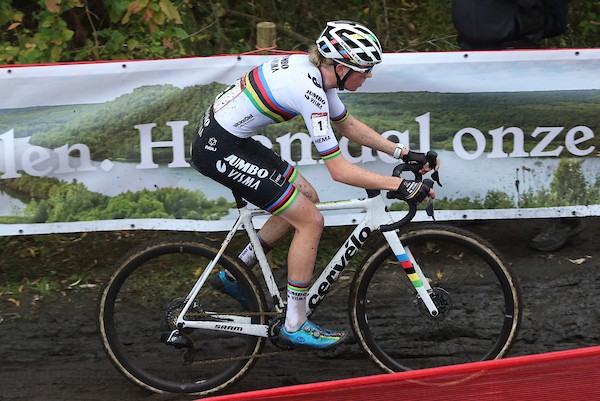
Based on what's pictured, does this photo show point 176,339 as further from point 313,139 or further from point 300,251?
point 313,139

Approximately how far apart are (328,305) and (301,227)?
1.45 meters

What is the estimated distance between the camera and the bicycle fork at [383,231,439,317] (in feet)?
17.0

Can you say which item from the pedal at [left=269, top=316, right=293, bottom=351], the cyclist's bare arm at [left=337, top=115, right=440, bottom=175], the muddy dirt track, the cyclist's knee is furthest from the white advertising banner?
the pedal at [left=269, top=316, right=293, bottom=351]

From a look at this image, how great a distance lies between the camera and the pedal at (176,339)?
539 cm

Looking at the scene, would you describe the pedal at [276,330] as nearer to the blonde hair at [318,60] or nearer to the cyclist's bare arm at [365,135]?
the cyclist's bare arm at [365,135]

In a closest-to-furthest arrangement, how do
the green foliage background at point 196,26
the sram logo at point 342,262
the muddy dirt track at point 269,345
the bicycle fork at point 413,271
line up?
the bicycle fork at point 413,271 < the sram logo at point 342,262 < the muddy dirt track at point 269,345 < the green foliage background at point 196,26

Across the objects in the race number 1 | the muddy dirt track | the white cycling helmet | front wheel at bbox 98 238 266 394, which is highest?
the white cycling helmet

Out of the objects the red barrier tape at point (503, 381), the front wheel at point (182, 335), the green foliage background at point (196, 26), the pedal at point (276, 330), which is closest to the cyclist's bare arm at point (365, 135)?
the front wheel at point (182, 335)

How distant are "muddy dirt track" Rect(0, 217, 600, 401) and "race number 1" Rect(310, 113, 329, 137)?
150 cm

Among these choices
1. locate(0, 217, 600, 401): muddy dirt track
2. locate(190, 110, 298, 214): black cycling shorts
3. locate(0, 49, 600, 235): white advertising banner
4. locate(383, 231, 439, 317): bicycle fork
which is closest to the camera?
locate(190, 110, 298, 214): black cycling shorts

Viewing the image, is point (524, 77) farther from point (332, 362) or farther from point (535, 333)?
point (332, 362)

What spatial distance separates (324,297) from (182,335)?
0.79 metres

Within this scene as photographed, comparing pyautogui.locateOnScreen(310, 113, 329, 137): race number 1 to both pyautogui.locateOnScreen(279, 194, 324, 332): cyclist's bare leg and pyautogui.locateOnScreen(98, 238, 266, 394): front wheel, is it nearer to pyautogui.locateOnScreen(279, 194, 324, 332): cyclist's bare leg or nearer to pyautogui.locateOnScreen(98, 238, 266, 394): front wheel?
pyautogui.locateOnScreen(279, 194, 324, 332): cyclist's bare leg

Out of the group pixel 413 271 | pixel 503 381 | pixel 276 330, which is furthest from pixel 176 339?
pixel 503 381
